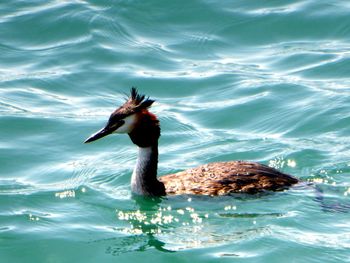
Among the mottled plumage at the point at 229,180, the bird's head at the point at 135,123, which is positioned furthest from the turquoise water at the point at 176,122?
the bird's head at the point at 135,123

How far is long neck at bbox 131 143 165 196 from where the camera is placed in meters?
11.2

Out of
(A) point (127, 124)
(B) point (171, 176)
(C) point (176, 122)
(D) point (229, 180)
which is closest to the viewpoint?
(D) point (229, 180)

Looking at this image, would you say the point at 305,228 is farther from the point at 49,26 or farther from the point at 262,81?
the point at 49,26

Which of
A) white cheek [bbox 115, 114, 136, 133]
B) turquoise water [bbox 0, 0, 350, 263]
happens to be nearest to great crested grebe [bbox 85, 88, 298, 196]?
white cheek [bbox 115, 114, 136, 133]

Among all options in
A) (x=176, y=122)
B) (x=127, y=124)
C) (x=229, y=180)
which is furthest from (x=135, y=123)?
(x=176, y=122)

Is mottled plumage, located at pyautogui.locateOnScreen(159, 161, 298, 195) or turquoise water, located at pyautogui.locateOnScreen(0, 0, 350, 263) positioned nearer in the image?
turquoise water, located at pyautogui.locateOnScreen(0, 0, 350, 263)

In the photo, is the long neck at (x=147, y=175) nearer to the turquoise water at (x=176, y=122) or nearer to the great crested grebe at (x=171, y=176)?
the great crested grebe at (x=171, y=176)

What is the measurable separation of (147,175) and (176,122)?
265cm

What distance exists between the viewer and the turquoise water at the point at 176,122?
10.1 meters

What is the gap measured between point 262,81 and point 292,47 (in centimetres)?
151

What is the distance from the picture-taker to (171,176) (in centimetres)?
1153

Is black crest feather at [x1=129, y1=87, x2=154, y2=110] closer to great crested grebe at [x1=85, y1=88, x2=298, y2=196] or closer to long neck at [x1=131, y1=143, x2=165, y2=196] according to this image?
great crested grebe at [x1=85, y1=88, x2=298, y2=196]

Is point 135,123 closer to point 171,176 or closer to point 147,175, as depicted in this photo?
point 147,175

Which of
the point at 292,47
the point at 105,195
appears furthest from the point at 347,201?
the point at 292,47
